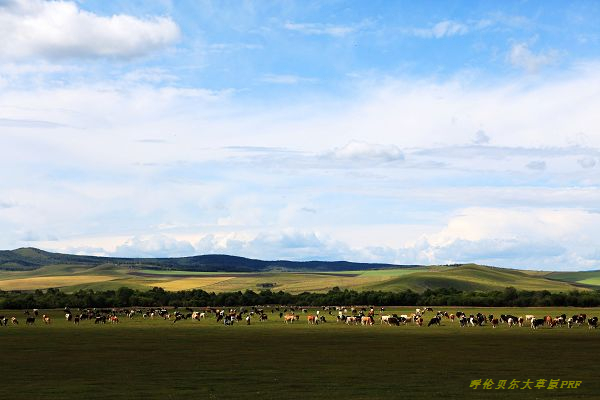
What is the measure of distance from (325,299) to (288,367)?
428 feet

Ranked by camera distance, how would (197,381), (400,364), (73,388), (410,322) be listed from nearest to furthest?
(73,388), (197,381), (400,364), (410,322)

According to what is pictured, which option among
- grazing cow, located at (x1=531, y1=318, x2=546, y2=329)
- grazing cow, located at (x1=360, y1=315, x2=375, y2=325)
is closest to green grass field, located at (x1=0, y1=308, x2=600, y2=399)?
grazing cow, located at (x1=531, y1=318, x2=546, y2=329)

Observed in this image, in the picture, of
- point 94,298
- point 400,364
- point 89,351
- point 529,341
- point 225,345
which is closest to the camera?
point 400,364

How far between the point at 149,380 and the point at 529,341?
1339 inches

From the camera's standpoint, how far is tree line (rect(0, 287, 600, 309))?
491ft

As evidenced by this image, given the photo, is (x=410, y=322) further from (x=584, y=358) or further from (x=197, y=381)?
(x=197, y=381)

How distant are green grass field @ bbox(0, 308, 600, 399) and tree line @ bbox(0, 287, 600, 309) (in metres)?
91.9

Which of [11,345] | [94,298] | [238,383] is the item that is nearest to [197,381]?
[238,383]

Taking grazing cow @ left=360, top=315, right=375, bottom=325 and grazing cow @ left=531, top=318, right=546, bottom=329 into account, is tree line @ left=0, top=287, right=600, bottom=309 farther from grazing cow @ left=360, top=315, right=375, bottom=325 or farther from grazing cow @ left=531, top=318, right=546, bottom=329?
grazing cow @ left=531, top=318, right=546, bottom=329

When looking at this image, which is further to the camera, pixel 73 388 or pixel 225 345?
pixel 225 345

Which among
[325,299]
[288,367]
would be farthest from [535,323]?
[325,299]

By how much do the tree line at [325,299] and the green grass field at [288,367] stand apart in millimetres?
91901

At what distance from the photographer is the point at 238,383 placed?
109 ft

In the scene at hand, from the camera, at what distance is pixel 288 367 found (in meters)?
39.1
